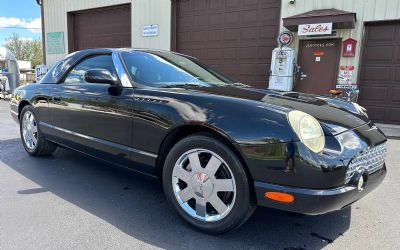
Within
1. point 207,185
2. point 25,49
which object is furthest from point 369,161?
point 25,49

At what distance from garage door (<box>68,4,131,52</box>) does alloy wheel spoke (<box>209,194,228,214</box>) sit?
1152cm

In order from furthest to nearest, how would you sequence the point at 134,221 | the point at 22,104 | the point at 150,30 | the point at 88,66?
the point at 150,30
the point at 22,104
the point at 88,66
the point at 134,221

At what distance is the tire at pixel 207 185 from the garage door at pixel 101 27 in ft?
36.9

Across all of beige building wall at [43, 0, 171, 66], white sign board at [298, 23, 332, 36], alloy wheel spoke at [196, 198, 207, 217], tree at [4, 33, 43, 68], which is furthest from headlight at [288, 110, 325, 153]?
tree at [4, 33, 43, 68]

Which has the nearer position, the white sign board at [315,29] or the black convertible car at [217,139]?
the black convertible car at [217,139]

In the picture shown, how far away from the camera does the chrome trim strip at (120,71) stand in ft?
10.1

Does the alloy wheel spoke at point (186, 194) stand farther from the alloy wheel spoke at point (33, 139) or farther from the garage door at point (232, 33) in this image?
the garage door at point (232, 33)

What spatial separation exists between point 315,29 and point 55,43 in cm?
1188

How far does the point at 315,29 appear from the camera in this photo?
8.44 metres

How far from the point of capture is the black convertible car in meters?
2.15

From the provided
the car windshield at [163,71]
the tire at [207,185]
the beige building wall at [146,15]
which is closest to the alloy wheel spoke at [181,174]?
the tire at [207,185]

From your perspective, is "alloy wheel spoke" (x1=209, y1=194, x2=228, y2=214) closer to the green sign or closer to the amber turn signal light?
the amber turn signal light

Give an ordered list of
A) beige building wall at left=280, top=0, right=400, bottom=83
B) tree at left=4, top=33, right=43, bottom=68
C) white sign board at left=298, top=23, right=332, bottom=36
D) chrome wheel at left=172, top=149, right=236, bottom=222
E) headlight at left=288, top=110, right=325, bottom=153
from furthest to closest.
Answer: tree at left=4, top=33, right=43, bottom=68, white sign board at left=298, top=23, right=332, bottom=36, beige building wall at left=280, top=0, right=400, bottom=83, chrome wheel at left=172, top=149, right=236, bottom=222, headlight at left=288, top=110, right=325, bottom=153

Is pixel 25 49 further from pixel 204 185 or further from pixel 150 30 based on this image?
pixel 204 185
